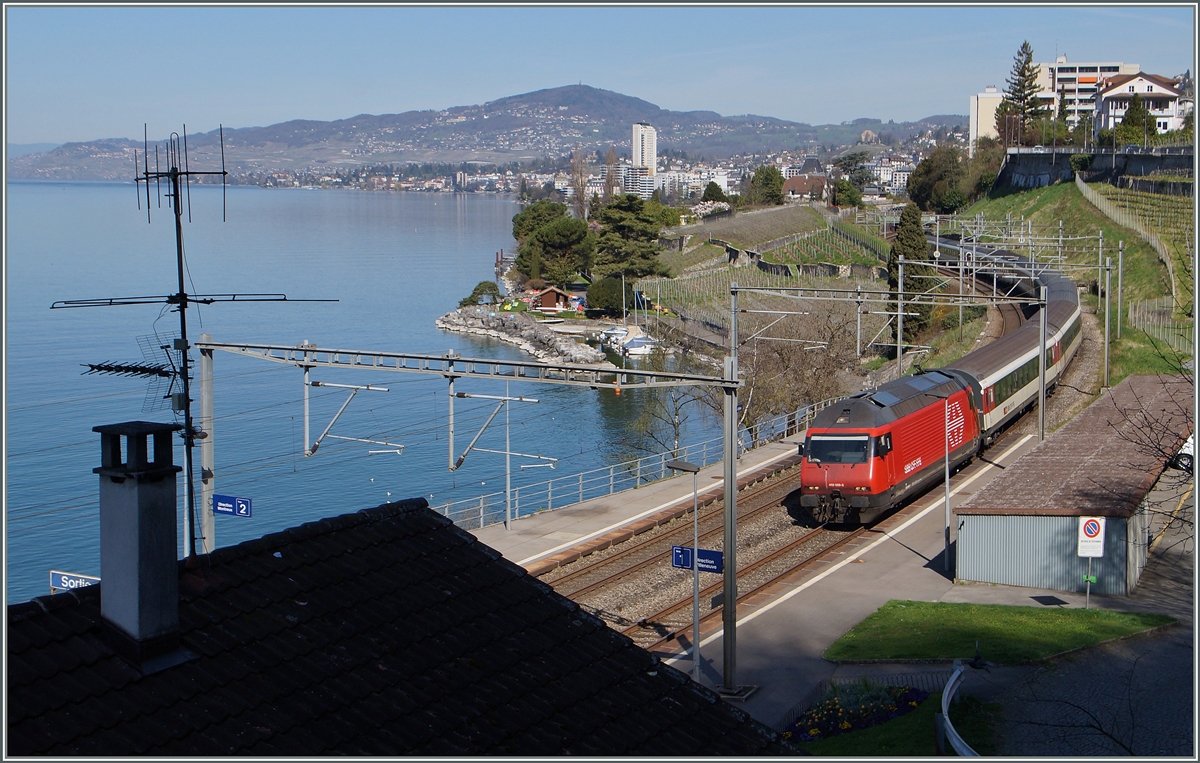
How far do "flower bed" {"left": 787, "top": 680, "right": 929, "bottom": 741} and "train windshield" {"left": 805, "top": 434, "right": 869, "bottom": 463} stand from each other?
8125 mm

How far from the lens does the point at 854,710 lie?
14258 mm

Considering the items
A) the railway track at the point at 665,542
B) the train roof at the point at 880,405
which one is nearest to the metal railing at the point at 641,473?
the railway track at the point at 665,542

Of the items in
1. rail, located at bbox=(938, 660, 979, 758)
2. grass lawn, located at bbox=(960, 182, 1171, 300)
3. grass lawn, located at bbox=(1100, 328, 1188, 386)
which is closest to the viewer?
rail, located at bbox=(938, 660, 979, 758)

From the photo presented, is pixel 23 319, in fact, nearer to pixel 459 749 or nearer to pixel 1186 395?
pixel 1186 395

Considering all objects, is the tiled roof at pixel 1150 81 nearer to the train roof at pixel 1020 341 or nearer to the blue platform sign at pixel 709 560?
the train roof at pixel 1020 341

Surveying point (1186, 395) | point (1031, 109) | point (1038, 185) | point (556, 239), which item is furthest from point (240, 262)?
point (1186, 395)

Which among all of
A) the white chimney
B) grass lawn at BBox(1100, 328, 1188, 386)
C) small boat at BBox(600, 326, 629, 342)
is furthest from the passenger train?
small boat at BBox(600, 326, 629, 342)

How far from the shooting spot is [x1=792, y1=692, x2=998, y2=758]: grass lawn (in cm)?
1257

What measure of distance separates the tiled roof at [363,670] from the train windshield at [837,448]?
50.6ft

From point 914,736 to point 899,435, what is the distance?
1093 centimetres

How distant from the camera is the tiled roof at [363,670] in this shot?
5.56 m

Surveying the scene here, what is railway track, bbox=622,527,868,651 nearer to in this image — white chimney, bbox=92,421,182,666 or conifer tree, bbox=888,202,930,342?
white chimney, bbox=92,421,182,666

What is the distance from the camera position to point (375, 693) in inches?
249

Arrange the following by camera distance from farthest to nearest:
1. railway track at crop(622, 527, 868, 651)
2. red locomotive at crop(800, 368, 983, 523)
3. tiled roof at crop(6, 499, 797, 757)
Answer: red locomotive at crop(800, 368, 983, 523) → railway track at crop(622, 527, 868, 651) → tiled roof at crop(6, 499, 797, 757)
